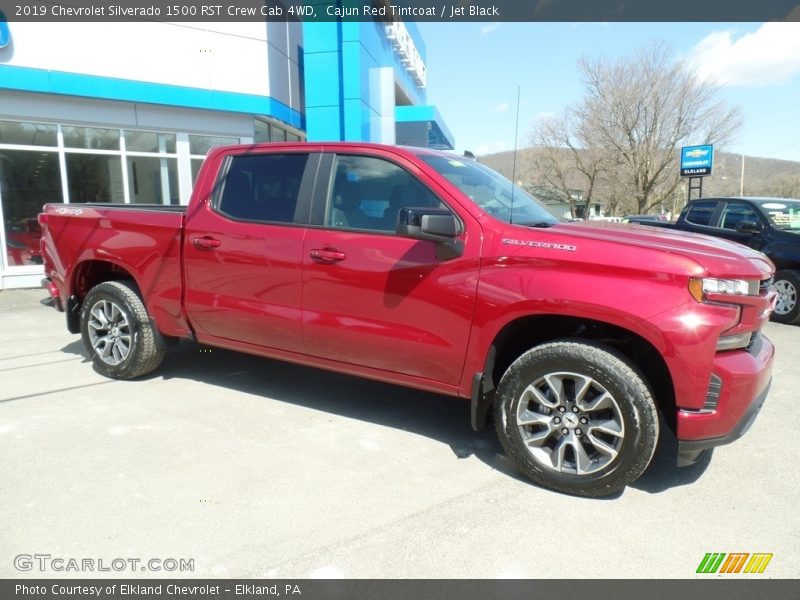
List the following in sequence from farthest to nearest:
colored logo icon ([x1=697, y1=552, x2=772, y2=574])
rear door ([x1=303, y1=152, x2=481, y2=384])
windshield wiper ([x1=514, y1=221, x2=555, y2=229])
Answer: windshield wiper ([x1=514, y1=221, x2=555, y2=229]) → rear door ([x1=303, y1=152, x2=481, y2=384]) → colored logo icon ([x1=697, y1=552, x2=772, y2=574])

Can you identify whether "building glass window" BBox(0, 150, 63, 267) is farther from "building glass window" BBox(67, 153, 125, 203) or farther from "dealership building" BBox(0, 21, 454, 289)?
"building glass window" BBox(67, 153, 125, 203)

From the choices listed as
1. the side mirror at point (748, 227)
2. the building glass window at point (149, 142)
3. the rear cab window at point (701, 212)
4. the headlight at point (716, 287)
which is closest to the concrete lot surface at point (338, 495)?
the headlight at point (716, 287)

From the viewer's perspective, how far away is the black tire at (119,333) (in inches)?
188

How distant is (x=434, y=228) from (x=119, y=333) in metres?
3.21

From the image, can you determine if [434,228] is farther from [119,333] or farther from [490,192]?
[119,333]

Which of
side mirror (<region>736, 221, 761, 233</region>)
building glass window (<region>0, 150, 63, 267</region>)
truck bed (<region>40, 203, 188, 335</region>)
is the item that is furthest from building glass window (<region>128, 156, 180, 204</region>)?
side mirror (<region>736, 221, 761, 233</region>)

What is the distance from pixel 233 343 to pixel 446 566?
99.2 inches

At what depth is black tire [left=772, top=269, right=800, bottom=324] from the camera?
26.2 feet

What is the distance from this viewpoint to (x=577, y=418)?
3.12m

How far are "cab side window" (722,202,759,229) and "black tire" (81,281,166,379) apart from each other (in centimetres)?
829

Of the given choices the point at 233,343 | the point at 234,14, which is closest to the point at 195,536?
A: the point at 233,343

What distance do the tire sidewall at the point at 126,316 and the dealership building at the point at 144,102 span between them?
765 centimetres

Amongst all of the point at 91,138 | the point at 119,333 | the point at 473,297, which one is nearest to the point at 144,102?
the point at 91,138

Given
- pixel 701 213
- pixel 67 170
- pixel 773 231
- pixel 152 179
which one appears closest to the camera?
pixel 773 231
